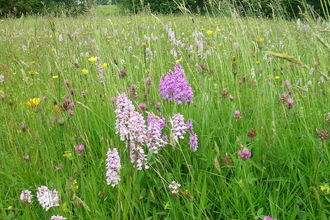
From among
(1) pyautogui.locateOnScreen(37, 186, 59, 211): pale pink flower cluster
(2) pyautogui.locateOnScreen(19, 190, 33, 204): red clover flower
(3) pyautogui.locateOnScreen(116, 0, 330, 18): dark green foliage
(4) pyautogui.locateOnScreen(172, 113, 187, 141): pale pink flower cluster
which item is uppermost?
(3) pyautogui.locateOnScreen(116, 0, 330, 18): dark green foliage

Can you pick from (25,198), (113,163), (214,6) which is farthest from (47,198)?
(214,6)

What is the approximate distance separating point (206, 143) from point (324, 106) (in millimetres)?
1048

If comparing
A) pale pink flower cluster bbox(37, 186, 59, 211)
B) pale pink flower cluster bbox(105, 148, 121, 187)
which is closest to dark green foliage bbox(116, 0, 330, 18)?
pale pink flower cluster bbox(105, 148, 121, 187)

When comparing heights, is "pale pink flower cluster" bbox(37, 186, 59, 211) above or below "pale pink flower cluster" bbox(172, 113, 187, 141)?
below

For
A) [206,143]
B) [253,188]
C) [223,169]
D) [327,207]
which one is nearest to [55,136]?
[206,143]

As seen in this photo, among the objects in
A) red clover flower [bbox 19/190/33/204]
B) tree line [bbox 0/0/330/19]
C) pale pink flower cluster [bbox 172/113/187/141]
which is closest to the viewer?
red clover flower [bbox 19/190/33/204]

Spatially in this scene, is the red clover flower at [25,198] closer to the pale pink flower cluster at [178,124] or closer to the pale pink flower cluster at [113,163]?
the pale pink flower cluster at [113,163]

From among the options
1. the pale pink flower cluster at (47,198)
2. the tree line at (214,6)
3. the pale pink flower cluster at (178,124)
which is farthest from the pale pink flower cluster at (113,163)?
the tree line at (214,6)

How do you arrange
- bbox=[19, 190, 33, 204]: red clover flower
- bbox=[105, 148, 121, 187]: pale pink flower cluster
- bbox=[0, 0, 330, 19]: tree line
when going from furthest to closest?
bbox=[0, 0, 330, 19]: tree line → bbox=[19, 190, 33, 204]: red clover flower → bbox=[105, 148, 121, 187]: pale pink flower cluster

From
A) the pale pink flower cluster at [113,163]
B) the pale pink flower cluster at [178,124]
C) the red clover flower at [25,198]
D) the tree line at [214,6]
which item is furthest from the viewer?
the tree line at [214,6]

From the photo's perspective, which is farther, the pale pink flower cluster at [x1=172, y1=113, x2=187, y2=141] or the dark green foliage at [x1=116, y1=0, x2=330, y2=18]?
the dark green foliage at [x1=116, y1=0, x2=330, y2=18]

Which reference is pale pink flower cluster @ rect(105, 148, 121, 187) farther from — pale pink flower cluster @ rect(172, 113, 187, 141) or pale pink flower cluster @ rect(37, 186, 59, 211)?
pale pink flower cluster @ rect(172, 113, 187, 141)

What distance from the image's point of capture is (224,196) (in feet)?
4.55

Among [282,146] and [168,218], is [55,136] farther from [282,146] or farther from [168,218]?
[282,146]
